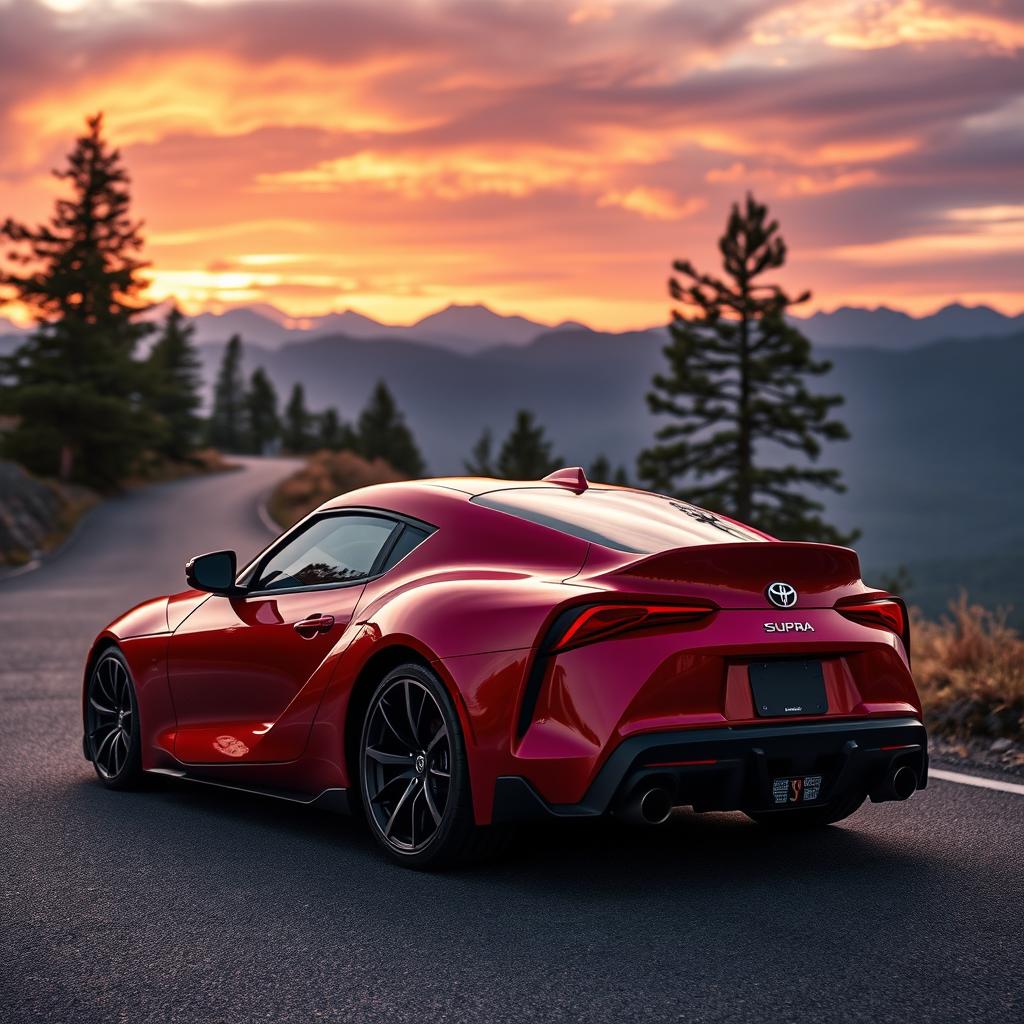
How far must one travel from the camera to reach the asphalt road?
3.78m

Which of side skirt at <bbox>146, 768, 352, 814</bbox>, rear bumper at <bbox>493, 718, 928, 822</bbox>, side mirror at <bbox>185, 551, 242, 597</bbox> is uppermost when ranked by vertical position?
side mirror at <bbox>185, 551, 242, 597</bbox>

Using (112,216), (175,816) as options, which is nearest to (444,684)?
(175,816)

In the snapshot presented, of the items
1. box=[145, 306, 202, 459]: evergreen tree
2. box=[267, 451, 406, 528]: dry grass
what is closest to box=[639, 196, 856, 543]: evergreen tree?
box=[267, 451, 406, 528]: dry grass

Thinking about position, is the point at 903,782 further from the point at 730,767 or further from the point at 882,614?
the point at 730,767

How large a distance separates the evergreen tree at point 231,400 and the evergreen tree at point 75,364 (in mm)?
74687

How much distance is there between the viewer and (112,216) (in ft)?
194

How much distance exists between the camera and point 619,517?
564 cm

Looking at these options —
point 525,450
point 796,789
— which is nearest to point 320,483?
point 525,450

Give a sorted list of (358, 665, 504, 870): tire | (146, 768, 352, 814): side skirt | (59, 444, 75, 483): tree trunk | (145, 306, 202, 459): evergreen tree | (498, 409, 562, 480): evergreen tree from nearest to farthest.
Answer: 1. (358, 665, 504, 870): tire
2. (146, 768, 352, 814): side skirt
3. (59, 444, 75, 483): tree trunk
4. (145, 306, 202, 459): evergreen tree
5. (498, 409, 562, 480): evergreen tree

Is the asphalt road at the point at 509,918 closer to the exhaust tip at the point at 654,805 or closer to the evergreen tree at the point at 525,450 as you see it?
the exhaust tip at the point at 654,805

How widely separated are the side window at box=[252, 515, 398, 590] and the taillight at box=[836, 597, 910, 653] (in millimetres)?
1851

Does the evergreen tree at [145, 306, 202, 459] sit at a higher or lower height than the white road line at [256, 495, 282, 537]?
higher

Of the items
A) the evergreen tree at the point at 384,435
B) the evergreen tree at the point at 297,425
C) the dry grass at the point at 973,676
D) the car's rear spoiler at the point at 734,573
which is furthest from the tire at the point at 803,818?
the evergreen tree at the point at 297,425

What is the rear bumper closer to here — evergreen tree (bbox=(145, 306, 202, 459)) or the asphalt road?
the asphalt road
